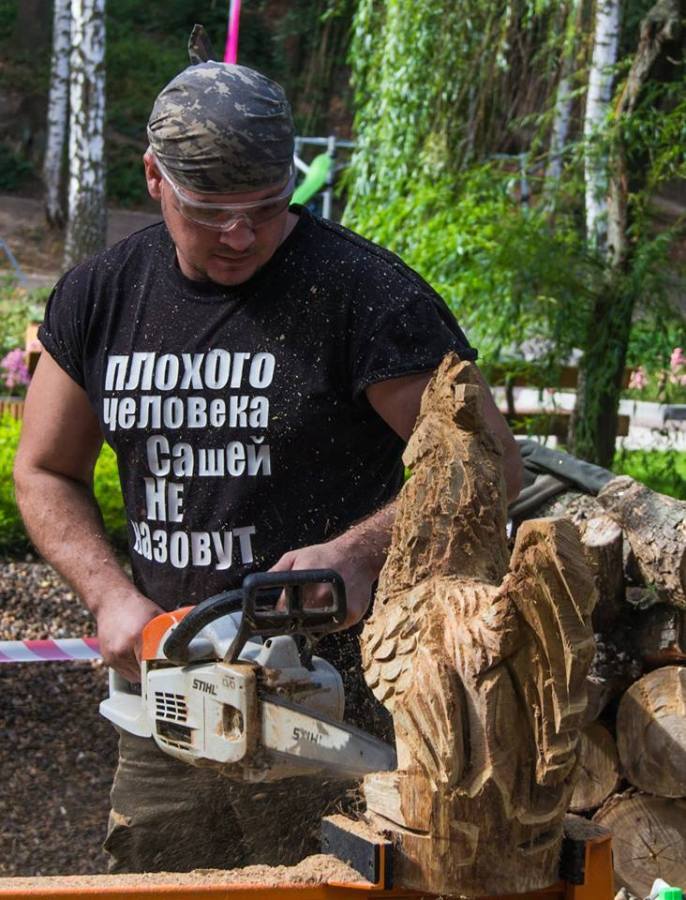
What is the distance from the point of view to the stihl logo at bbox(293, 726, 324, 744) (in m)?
2.29

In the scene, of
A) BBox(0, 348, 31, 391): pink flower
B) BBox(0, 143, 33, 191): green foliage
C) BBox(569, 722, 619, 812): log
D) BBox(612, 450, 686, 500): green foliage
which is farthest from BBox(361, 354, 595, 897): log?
BBox(0, 143, 33, 191): green foliage

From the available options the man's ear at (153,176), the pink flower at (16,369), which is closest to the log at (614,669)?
the man's ear at (153,176)

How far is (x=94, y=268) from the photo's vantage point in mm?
3049

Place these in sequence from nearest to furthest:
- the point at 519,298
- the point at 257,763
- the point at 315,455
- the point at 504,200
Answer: the point at 257,763 → the point at 315,455 → the point at 519,298 → the point at 504,200

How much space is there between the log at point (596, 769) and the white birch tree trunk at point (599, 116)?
2.91 m

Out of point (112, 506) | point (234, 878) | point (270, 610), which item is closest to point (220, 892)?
point (234, 878)

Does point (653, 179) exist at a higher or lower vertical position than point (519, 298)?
higher

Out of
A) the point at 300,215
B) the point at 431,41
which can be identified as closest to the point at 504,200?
the point at 431,41

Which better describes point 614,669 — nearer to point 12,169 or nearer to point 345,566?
point 345,566

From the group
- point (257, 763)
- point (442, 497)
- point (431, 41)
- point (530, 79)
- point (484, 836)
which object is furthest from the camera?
point (530, 79)

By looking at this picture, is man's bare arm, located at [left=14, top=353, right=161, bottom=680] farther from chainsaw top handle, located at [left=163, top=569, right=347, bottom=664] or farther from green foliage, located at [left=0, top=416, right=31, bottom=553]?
green foliage, located at [left=0, top=416, right=31, bottom=553]

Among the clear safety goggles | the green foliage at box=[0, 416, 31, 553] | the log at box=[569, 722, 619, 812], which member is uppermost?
the clear safety goggles

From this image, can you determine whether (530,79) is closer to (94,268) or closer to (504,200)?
(504,200)

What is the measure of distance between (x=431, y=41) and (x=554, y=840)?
6.40 meters
